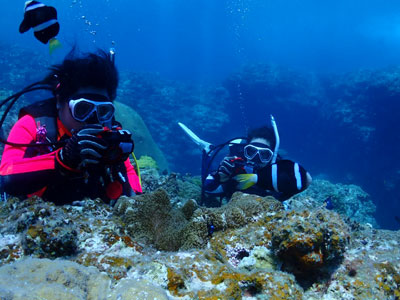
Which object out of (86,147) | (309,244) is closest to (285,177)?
(309,244)

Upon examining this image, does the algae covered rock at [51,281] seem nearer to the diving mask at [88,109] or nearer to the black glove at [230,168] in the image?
the diving mask at [88,109]

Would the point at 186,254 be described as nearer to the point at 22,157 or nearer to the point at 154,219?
the point at 154,219

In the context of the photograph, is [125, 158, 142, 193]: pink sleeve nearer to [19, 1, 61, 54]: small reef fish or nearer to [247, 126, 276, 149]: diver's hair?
[19, 1, 61, 54]: small reef fish

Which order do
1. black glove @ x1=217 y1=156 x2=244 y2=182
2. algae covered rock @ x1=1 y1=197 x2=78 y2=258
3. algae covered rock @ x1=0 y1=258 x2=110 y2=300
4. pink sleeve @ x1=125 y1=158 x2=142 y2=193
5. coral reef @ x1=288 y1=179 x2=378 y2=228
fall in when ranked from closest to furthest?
algae covered rock @ x1=0 y1=258 x2=110 y2=300 → algae covered rock @ x1=1 y1=197 x2=78 y2=258 → pink sleeve @ x1=125 y1=158 x2=142 y2=193 → black glove @ x1=217 y1=156 x2=244 y2=182 → coral reef @ x1=288 y1=179 x2=378 y2=228

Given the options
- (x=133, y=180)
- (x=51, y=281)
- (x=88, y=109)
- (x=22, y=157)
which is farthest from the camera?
(x=133, y=180)

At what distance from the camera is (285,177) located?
10.8 feet

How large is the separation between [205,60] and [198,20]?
22.0 meters

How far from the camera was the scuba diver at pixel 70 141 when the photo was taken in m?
1.95

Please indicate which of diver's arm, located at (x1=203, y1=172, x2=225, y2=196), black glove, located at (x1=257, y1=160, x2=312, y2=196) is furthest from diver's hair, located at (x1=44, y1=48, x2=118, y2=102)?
diver's arm, located at (x1=203, y1=172, x2=225, y2=196)

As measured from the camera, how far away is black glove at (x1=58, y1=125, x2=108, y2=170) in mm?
1821

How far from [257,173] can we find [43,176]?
8.16ft

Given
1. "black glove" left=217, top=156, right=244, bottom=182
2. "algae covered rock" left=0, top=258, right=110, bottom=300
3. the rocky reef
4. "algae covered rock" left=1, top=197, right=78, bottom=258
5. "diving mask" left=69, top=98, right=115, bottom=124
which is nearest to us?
→ "algae covered rock" left=0, top=258, right=110, bottom=300

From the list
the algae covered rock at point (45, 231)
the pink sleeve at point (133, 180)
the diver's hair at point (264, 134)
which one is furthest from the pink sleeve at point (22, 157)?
the diver's hair at point (264, 134)

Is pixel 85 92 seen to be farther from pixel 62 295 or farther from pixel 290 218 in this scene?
pixel 290 218
